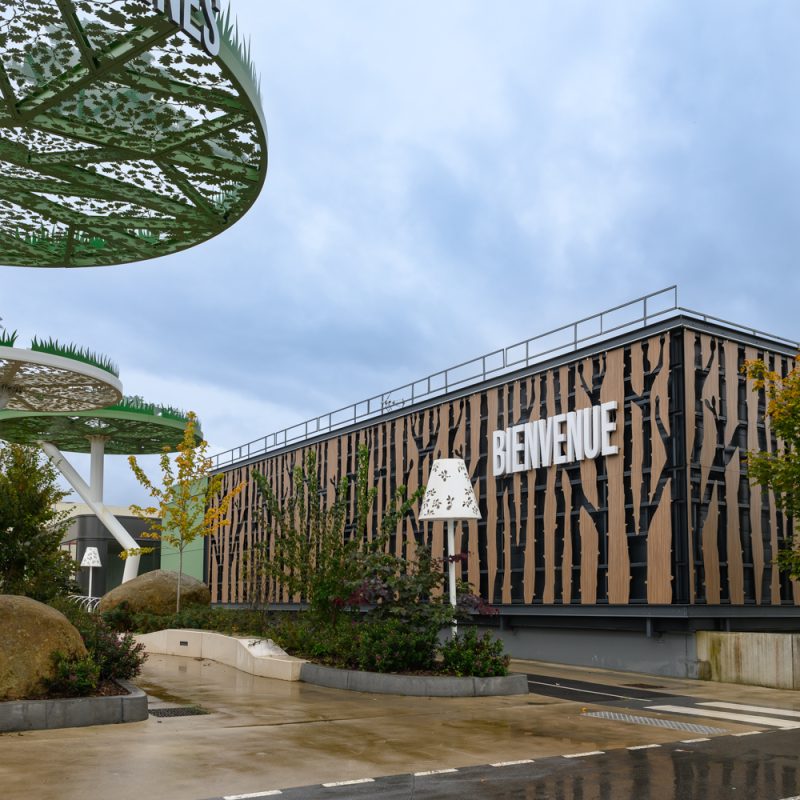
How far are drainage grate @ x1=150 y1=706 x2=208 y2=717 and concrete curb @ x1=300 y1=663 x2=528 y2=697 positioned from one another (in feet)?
10.6

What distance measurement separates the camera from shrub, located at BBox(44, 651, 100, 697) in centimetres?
1162

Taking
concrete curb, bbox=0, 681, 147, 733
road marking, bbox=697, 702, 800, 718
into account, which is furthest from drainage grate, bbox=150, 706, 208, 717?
road marking, bbox=697, 702, 800, 718

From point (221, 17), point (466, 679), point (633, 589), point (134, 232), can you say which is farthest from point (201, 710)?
point (633, 589)

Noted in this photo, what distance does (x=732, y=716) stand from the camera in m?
13.5

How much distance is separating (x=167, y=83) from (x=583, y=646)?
57.9 ft

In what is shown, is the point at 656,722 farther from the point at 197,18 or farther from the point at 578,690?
the point at 197,18

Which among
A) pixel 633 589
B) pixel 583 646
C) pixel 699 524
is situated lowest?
pixel 583 646

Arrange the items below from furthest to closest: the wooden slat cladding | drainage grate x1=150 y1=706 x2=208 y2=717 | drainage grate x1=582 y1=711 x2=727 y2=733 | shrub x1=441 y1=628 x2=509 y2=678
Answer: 1. the wooden slat cladding
2. shrub x1=441 y1=628 x2=509 y2=678
3. drainage grate x1=150 y1=706 x2=208 y2=717
4. drainage grate x1=582 y1=711 x2=727 y2=733

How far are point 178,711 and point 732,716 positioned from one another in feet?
26.7

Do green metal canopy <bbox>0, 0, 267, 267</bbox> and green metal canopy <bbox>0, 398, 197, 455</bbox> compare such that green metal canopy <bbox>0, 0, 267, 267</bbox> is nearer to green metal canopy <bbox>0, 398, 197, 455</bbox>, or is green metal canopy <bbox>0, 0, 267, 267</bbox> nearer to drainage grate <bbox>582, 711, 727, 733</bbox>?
drainage grate <bbox>582, 711, 727, 733</bbox>

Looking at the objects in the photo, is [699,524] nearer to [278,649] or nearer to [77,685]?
[278,649]

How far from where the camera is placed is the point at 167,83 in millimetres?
9422

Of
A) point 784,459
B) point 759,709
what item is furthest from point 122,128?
point 784,459

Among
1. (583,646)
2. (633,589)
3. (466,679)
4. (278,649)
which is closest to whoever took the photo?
(466,679)
